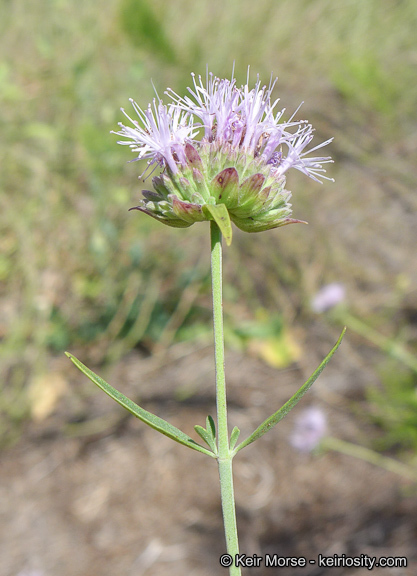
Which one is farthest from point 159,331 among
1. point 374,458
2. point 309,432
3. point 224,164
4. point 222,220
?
point 222,220

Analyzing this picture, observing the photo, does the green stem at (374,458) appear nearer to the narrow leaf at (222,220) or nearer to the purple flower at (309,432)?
the purple flower at (309,432)

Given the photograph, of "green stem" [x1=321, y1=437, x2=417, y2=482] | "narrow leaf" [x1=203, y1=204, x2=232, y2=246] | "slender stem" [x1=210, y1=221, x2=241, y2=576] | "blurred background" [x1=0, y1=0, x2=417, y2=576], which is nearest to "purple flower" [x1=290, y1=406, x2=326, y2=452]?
"green stem" [x1=321, y1=437, x2=417, y2=482]

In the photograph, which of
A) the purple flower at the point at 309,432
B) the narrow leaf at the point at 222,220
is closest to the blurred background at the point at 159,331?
the purple flower at the point at 309,432

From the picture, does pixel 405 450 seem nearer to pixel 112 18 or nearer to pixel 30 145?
pixel 30 145

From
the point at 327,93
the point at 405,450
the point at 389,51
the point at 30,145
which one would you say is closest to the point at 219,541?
the point at 405,450

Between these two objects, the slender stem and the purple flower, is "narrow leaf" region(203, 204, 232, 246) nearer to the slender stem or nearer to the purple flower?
the slender stem

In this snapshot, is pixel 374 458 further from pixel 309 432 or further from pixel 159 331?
Answer: pixel 159 331
